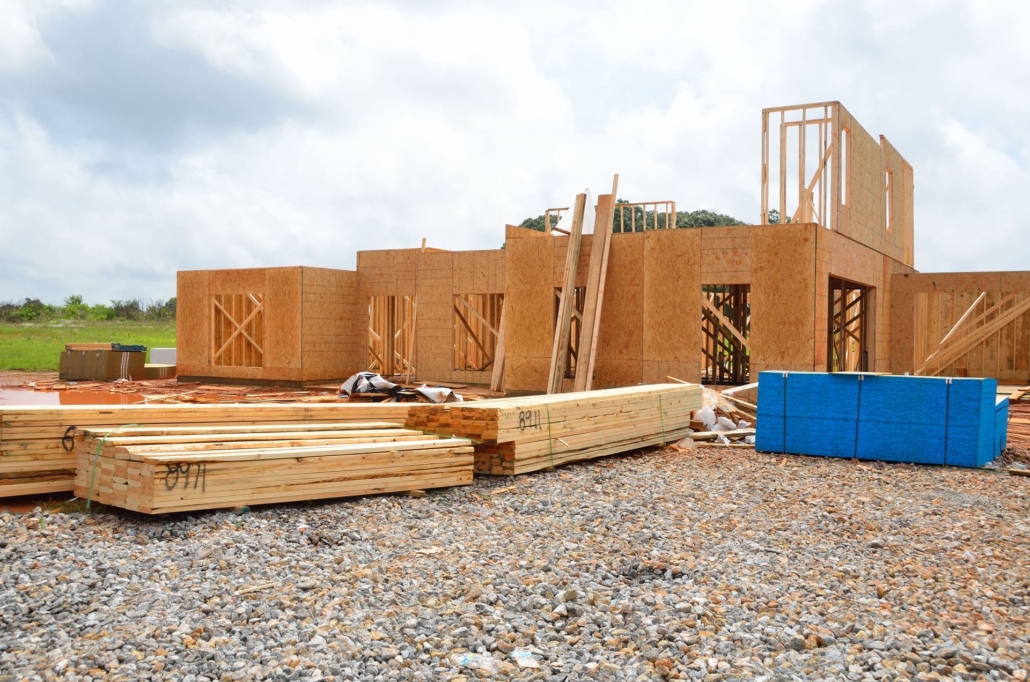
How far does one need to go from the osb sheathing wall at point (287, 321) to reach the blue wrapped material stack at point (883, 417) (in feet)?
41.5

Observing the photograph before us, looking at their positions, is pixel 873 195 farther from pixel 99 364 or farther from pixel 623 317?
pixel 99 364

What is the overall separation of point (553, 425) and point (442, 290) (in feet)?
37.0

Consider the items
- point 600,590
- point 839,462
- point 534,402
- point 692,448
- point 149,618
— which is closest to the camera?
point 149,618

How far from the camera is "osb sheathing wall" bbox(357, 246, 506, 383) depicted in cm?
1958

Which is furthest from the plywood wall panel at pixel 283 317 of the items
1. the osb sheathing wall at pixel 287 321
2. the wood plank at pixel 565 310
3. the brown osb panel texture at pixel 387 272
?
the wood plank at pixel 565 310

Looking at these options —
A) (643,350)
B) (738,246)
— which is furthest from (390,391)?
(738,246)

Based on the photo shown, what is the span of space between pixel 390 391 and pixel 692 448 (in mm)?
5367

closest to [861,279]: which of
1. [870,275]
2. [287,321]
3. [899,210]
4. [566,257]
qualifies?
[870,275]

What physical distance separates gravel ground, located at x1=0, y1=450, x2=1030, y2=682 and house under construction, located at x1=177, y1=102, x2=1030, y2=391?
7.24 m

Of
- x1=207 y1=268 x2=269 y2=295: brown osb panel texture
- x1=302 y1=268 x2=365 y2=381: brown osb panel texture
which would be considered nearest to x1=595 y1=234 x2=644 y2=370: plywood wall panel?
x1=302 y1=268 x2=365 y2=381: brown osb panel texture

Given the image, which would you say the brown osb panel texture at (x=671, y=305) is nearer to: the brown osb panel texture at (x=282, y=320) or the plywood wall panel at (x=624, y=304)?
the plywood wall panel at (x=624, y=304)

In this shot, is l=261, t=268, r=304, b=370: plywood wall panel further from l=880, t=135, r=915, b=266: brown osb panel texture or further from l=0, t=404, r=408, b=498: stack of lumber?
l=880, t=135, r=915, b=266: brown osb panel texture

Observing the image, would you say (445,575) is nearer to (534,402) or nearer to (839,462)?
(534,402)

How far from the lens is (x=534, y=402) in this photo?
30.5 feet
